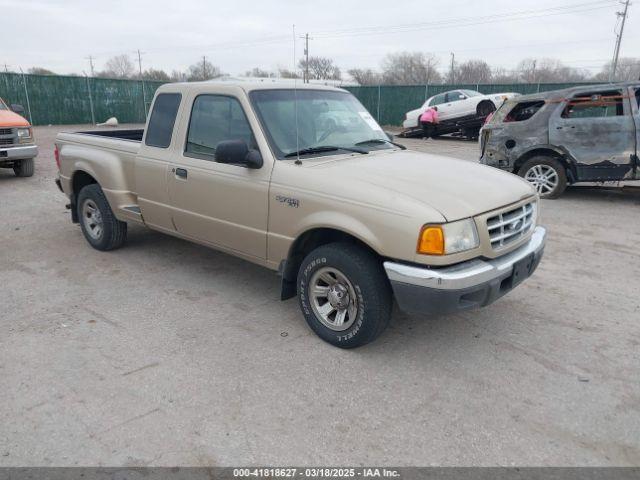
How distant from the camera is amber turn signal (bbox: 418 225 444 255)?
123 inches

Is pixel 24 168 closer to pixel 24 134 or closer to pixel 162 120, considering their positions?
pixel 24 134

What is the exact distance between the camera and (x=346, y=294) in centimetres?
366

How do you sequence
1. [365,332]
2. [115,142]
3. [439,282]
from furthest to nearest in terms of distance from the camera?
[115,142]
[365,332]
[439,282]

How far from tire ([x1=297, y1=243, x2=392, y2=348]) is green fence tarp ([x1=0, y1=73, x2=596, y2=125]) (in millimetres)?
21958

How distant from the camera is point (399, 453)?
2682 millimetres

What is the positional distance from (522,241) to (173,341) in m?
2.73

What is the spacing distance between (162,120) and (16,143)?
746cm

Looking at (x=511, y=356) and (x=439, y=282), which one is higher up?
(x=439, y=282)

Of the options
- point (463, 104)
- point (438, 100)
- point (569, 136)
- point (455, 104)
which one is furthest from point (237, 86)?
point (438, 100)

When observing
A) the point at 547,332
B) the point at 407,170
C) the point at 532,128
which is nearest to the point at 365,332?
the point at 407,170

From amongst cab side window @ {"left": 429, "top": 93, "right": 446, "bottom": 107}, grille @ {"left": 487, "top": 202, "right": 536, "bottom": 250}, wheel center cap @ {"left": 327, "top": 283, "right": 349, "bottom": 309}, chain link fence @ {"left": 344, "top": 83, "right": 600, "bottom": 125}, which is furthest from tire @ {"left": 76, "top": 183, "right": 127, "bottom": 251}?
chain link fence @ {"left": 344, "top": 83, "right": 600, "bottom": 125}

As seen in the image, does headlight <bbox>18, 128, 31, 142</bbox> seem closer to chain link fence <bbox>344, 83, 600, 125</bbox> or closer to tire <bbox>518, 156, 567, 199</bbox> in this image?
tire <bbox>518, 156, 567, 199</bbox>

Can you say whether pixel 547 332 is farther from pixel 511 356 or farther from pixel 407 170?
pixel 407 170

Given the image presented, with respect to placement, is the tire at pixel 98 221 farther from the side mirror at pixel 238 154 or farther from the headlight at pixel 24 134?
the headlight at pixel 24 134
